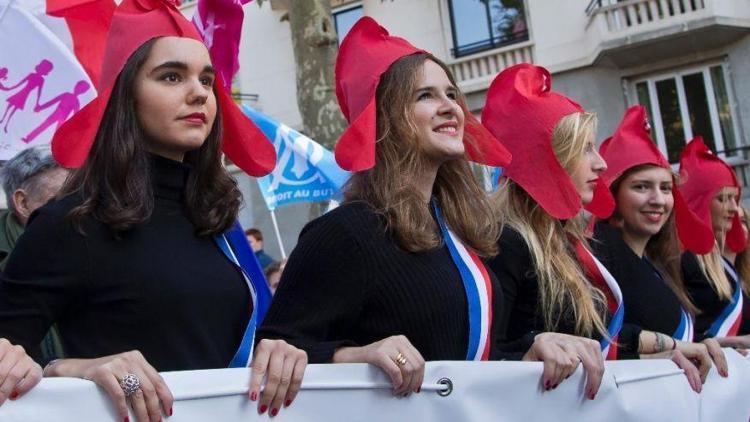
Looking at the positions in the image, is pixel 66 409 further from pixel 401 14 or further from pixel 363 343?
pixel 401 14

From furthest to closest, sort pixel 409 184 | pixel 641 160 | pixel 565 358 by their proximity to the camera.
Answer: pixel 641 160 → pixel 409 184 → pixel 565 358

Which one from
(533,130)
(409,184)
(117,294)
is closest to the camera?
(117,294)

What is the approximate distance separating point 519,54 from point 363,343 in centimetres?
1448

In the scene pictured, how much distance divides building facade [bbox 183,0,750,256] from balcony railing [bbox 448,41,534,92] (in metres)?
0.02

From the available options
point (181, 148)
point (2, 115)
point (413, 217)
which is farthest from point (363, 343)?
point (2, 115)

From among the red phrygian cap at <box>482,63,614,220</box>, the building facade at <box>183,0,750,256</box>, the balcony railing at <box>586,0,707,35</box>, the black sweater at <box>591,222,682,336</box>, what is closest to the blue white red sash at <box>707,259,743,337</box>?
the black sweater at <box>591,222,682,336</box>

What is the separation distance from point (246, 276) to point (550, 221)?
136 centimetres

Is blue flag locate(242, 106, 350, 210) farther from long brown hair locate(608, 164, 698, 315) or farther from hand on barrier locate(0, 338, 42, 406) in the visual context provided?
hand on barrier locate(0, 338, 42, 406)

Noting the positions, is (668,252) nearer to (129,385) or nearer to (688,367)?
(688,367)

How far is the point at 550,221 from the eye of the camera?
324cm

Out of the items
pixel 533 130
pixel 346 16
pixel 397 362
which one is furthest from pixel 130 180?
pixel 346 16

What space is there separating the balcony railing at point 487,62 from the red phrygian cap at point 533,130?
1267 centimetres

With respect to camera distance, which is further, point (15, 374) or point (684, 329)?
point (684, 329)

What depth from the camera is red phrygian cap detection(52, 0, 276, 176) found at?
2.16 metres
